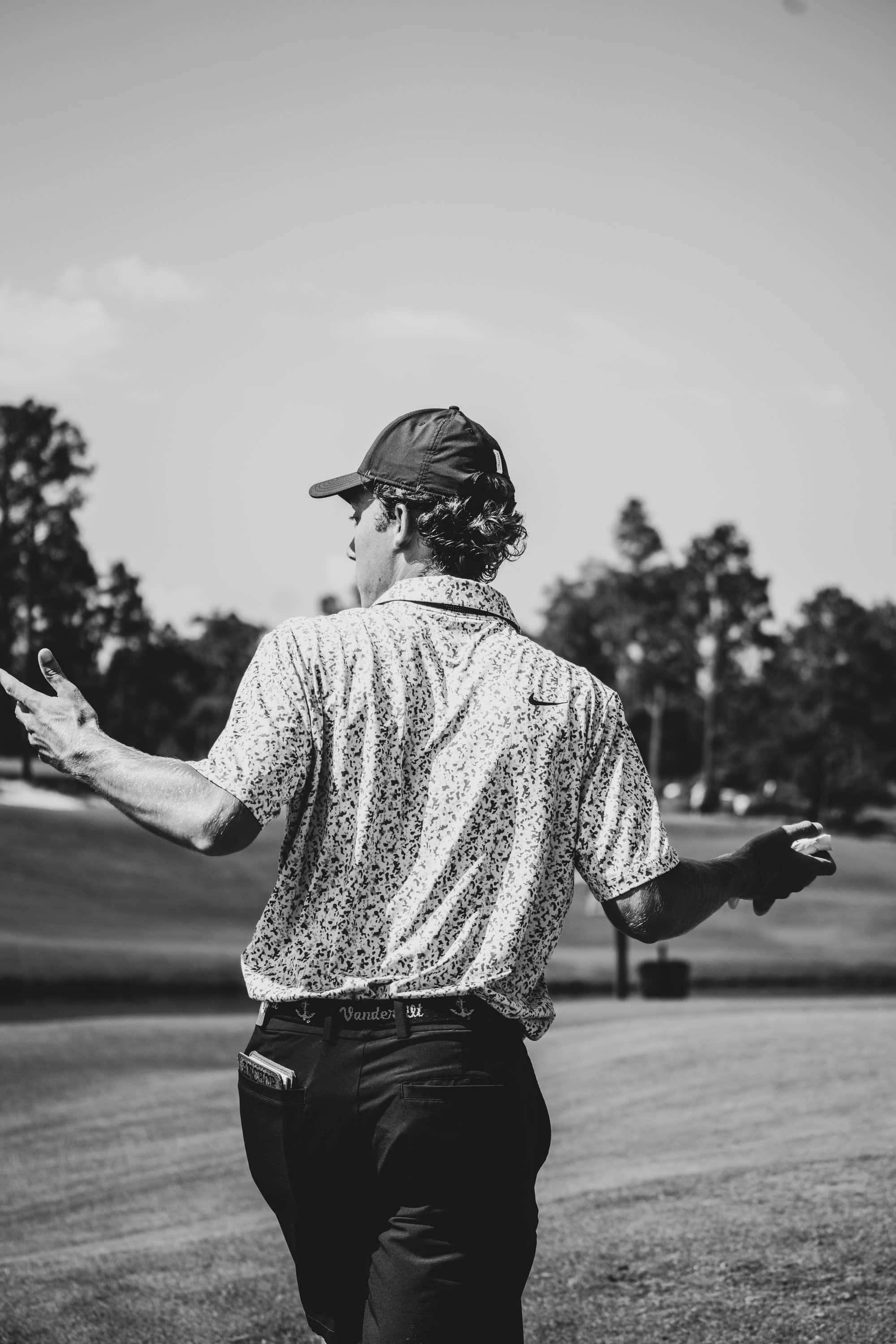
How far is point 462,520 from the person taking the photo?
105 inches

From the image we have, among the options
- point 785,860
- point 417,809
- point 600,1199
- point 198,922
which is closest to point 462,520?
point 417,809

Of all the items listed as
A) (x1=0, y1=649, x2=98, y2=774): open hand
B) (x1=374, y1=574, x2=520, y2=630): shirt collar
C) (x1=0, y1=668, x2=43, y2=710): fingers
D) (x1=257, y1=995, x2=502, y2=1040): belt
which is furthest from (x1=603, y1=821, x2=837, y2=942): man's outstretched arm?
(x1=0, y1=668, x2=43, y2=710): fingers

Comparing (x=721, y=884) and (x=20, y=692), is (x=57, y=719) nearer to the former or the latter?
(x=20, y=692)

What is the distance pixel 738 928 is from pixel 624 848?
43.3m

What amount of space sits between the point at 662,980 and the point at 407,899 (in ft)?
72.7

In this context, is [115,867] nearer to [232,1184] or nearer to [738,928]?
[738,928]

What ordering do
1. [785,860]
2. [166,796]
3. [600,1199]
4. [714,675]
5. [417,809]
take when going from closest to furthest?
[166,796] < [417,809] < [785,860] < [600,1199] < [714,675]

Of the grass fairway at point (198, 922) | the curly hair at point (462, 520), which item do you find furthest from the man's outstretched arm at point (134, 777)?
the grass fairway at point (198, 922)

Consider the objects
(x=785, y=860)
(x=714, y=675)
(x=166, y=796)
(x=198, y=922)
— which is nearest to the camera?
(x=166, y=796)

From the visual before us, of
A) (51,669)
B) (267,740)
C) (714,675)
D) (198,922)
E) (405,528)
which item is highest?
(714,675)

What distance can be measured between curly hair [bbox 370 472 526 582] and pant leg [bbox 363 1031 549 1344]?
86cm

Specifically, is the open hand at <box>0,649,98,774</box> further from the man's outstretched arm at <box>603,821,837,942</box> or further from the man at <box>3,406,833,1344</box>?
the man's outstretched arm at <box>603,821,837,942</box>

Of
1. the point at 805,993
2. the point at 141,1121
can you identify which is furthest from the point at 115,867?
the point at 141,1121

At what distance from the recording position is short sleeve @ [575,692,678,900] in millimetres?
2529
